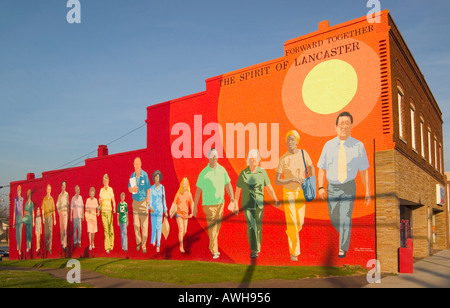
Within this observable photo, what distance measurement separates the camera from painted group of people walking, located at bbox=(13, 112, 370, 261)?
1841cm

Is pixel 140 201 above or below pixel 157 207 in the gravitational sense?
above

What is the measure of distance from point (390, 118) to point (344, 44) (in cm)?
401

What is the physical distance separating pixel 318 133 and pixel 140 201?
12.9 meters

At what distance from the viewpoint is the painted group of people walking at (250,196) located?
1841 centimetres

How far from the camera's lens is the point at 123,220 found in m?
28.2

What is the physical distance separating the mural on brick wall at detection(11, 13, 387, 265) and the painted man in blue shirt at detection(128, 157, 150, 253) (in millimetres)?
68

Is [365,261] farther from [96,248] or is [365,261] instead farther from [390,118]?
[96,248]

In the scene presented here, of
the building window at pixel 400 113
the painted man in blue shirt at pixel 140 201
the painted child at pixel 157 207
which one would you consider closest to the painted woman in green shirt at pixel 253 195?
the painted child at pixel 157 207

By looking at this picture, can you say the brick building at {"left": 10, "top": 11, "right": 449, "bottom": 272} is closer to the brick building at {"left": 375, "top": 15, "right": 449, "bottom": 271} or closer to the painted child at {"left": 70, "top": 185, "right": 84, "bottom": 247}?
the brick building at {"left": 375, "top": 15, "right": 449, "bottom": 271}

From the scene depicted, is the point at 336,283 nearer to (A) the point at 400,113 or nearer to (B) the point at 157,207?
(A) the point at 400,113

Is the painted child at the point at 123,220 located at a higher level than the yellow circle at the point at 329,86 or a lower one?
lower

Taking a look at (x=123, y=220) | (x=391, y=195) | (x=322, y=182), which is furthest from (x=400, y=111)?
(x=123, y=220)

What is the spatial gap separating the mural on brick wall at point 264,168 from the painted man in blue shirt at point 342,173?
1.7 inches

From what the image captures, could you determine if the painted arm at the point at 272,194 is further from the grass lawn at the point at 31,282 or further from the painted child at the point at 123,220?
the painted child at the point at 123,220
